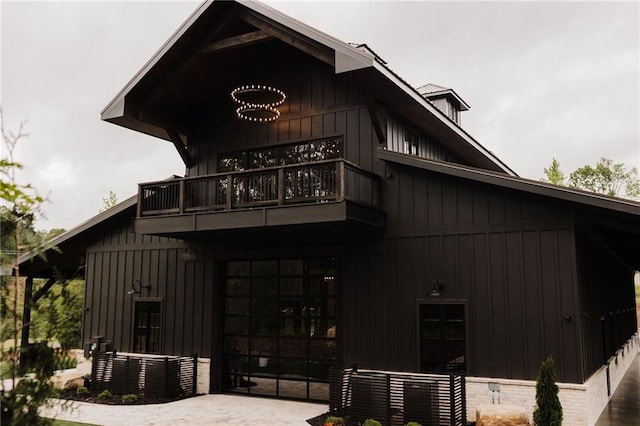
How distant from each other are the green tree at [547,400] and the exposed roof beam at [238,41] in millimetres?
8638

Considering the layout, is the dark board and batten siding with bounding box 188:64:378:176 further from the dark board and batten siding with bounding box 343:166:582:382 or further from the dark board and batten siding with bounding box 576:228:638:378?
the dark board and batten siding with bounding box 576:228:638:378

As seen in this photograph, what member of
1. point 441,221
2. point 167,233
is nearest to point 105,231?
point 167,233

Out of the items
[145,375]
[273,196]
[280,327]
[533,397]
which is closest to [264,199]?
[273,196]

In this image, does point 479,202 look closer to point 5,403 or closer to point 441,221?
point 441,221

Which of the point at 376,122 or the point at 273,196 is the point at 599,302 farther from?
the point at 273,196

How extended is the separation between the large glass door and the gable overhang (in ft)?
10.6

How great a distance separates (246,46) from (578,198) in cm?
822

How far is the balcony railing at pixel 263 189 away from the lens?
10.8 m

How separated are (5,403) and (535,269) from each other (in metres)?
8.79

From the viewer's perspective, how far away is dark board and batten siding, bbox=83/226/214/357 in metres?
13.8

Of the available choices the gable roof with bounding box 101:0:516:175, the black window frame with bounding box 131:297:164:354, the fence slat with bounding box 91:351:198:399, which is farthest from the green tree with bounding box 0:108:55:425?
the black window frame with bounding box 131:297:164:354

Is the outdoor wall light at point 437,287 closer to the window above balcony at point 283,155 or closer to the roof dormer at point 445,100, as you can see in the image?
the window above balcony at point 283,155

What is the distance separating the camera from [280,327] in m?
12.9

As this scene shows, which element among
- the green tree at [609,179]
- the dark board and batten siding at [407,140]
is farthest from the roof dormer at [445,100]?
the green tree at [609,179]
